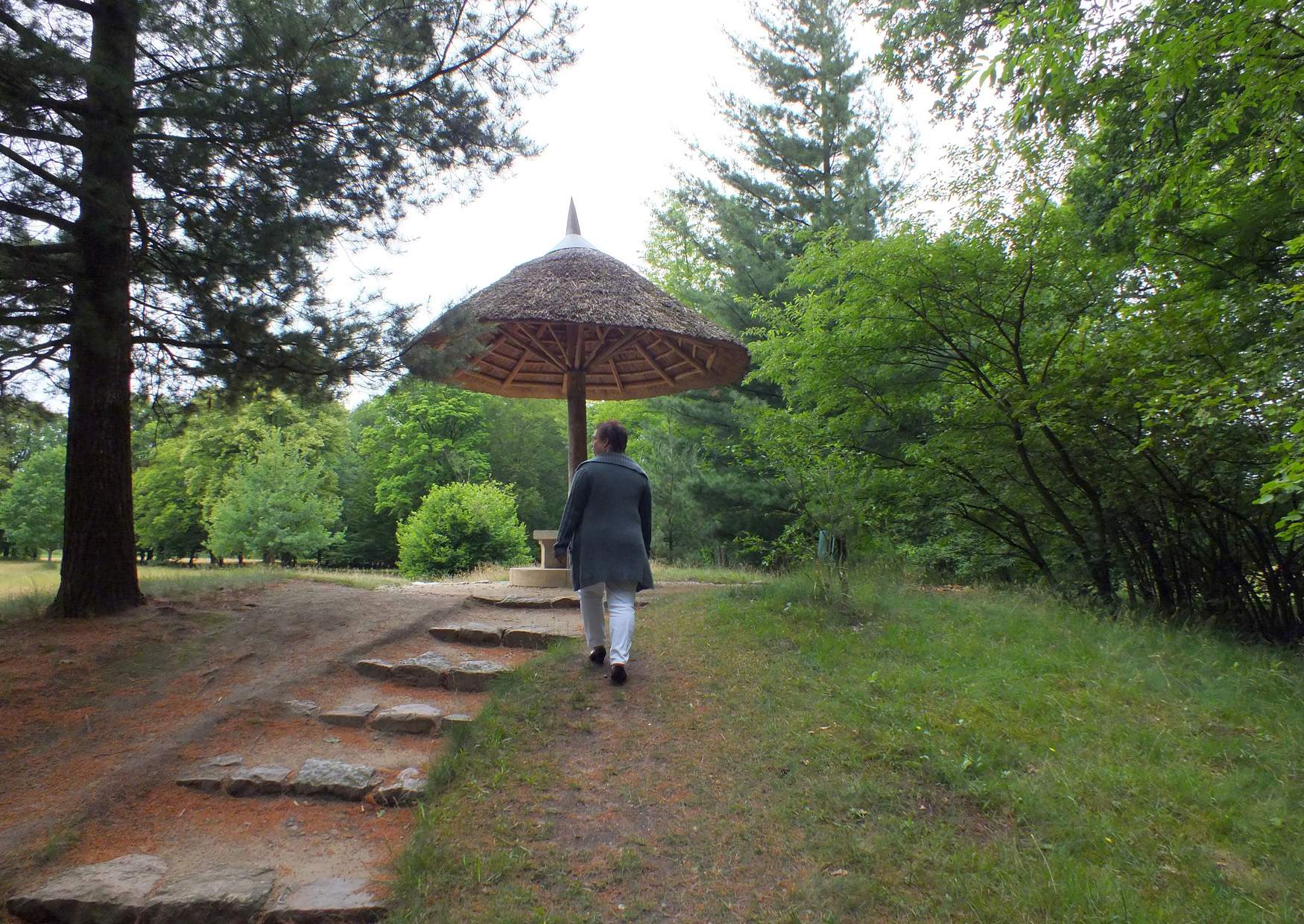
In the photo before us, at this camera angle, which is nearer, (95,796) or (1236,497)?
(95,796)

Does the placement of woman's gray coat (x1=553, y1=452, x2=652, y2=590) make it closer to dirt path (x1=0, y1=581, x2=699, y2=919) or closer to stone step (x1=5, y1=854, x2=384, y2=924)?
dirt path (x1=0, y1=581, x2=699, y2=919)

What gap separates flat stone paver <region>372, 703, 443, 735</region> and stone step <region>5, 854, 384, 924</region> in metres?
1.49

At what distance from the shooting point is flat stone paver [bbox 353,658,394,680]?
17.7 ft

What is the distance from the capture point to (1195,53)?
4.17 m

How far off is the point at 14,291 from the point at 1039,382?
316 inches

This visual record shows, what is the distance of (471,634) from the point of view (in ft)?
20.4

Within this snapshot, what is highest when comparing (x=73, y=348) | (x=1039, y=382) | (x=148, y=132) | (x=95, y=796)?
(x=148, y=132)

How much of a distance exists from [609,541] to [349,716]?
6.27 feet

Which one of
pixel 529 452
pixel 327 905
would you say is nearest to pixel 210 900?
pixel 327 905

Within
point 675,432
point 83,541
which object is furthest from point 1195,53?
point 675,432

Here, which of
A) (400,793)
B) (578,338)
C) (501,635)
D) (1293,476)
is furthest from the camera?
(578,338)

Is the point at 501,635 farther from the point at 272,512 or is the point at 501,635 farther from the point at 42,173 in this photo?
the point at 272,512

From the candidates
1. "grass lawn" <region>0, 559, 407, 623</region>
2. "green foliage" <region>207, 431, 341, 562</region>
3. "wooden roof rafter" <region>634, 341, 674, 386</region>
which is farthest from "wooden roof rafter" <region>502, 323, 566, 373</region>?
"green foliage" <region>207, 431, 341, 562</region>

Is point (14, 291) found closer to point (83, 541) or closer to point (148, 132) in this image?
point (148, 132)
